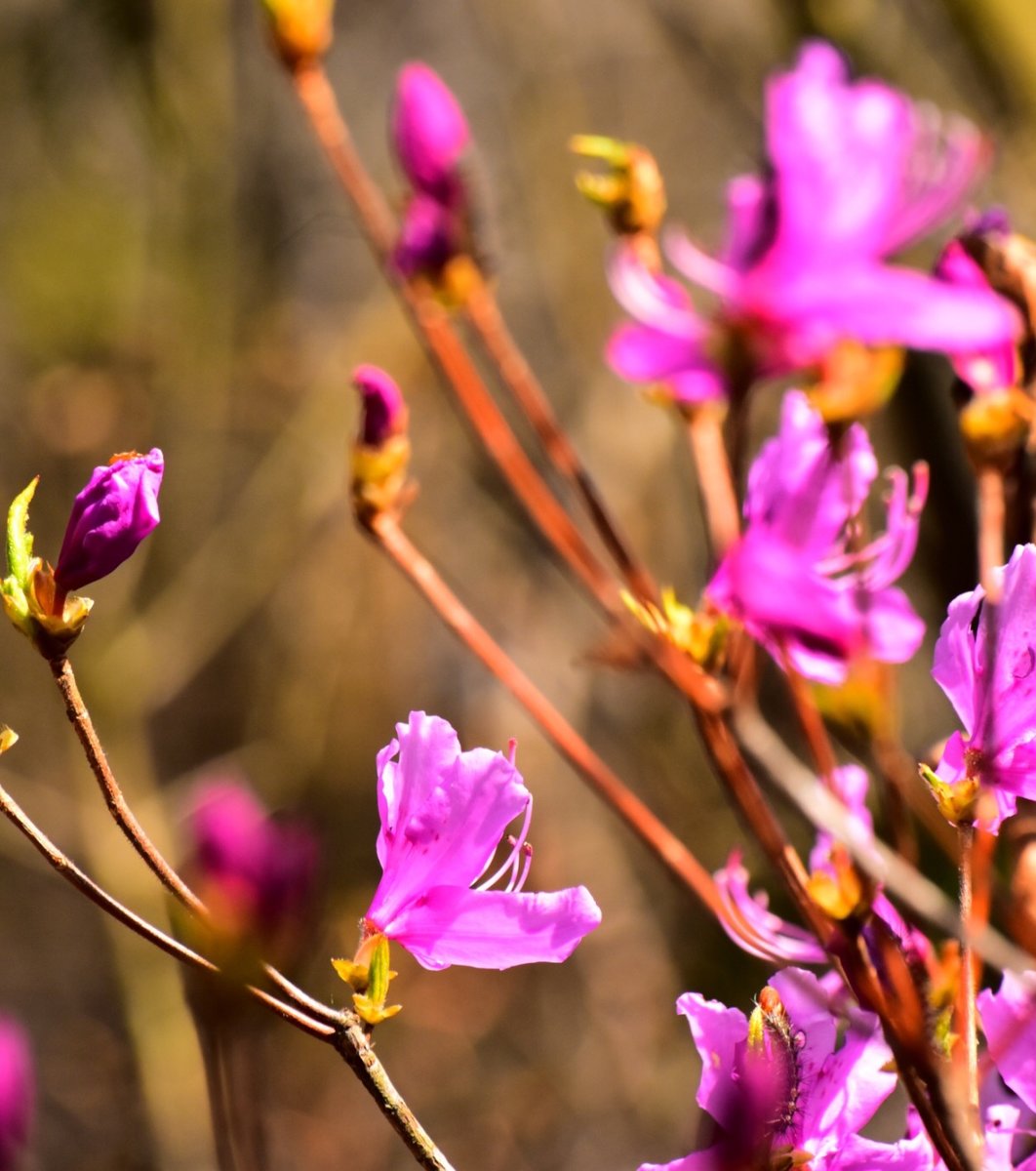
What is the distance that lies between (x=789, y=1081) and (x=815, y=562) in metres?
0.20

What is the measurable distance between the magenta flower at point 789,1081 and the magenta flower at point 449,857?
0.22 feet

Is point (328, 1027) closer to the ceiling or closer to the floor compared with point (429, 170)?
closer to the floor

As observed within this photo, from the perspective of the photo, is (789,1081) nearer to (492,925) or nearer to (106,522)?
(492,925)

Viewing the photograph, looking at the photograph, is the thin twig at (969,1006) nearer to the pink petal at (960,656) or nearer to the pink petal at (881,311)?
the pink petal at (960,656)

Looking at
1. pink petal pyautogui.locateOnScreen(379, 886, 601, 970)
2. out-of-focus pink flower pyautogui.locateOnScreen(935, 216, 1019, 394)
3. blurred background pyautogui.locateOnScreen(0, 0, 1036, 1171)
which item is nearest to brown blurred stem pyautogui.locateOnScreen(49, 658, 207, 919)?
pink petal pyautogui.locateOnScreen(379, 886, 601, 970)

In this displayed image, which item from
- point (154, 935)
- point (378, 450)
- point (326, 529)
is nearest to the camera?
point (154, 935)

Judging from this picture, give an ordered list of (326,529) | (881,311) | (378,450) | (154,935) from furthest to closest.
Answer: (326,529) → (378,450) → (154,935) → (881,311)

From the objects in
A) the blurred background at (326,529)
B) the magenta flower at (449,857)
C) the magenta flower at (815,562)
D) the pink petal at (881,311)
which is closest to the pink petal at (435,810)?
the magenta flower at (449,857)

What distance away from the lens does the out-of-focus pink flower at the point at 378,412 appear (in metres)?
0.59

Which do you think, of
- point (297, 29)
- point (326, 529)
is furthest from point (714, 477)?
point (326, 529)

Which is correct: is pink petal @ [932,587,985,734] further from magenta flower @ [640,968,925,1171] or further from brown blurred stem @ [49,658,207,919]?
brown blurred stem @ [49,658,207,919]

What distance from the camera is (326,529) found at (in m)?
3.51

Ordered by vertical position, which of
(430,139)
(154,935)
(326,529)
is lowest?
(326,529)

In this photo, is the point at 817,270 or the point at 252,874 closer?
the point at 817,270
